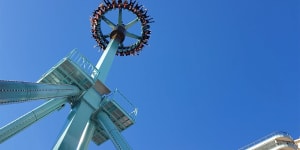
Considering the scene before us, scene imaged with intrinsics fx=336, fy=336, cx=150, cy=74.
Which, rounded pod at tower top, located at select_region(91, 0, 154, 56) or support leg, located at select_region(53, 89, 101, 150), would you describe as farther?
rounded pod at tower top, located at select_region(91, 0, 154, 56)

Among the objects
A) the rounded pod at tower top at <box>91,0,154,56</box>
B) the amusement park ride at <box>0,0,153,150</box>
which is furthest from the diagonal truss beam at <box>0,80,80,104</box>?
the rounded pod at tower top at <box>91,0,154,56</box>

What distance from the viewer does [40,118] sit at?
23109mm

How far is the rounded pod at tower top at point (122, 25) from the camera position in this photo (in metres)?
35.7

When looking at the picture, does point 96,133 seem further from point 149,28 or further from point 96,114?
point 149,28

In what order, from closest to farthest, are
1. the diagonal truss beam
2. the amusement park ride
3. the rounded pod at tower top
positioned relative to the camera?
the diagonal truss beam
the amusement park ride
the rounded pod at tower top

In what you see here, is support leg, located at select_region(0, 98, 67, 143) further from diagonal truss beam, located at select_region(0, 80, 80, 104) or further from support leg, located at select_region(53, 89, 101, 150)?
diagonal truss beam, located at select_region(0, 80, 80, 104)

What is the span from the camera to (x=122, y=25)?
36.2 m

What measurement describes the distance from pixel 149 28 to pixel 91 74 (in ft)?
39.6

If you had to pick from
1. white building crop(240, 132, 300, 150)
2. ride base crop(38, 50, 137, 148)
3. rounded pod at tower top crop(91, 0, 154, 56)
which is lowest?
white building crop(240, 132, 300, 150)

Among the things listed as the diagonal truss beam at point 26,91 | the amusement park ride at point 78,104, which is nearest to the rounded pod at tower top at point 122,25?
the amusement park ride at point 78,104

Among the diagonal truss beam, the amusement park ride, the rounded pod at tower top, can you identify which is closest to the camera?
the diagonal truss beam

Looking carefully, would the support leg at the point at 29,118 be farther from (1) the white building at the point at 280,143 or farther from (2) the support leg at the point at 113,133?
(1) the white building at the point at 280,143

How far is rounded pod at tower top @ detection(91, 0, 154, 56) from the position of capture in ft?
117

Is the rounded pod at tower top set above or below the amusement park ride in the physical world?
above
